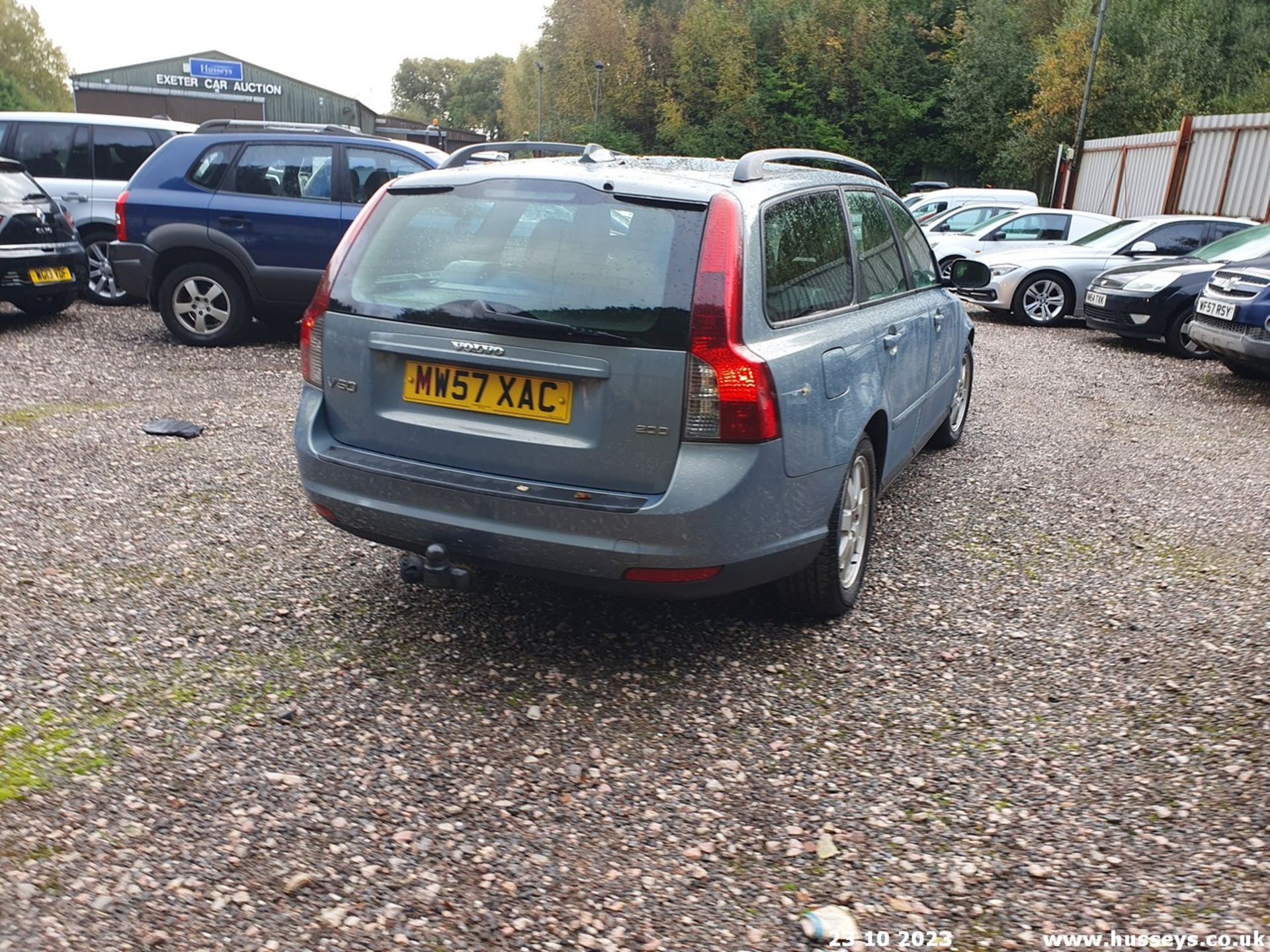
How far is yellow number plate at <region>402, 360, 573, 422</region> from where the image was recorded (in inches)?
131

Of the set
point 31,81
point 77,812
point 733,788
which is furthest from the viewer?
point 31,81

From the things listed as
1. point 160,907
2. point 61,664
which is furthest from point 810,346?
point 61,664

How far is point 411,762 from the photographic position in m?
3.09

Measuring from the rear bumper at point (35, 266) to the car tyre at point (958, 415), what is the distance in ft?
26.6

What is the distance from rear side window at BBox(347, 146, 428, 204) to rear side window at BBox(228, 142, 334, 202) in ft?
0.64

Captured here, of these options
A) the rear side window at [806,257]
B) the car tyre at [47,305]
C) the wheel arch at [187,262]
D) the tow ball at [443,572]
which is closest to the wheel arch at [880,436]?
the rear side window at [806,257]

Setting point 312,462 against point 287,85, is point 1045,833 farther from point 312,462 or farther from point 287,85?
point 287,85

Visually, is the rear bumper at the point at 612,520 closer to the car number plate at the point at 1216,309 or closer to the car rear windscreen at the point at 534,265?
the car rear windscreen at the point at 534,265

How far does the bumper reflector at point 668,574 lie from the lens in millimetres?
3291

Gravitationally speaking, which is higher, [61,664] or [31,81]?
[31,81]

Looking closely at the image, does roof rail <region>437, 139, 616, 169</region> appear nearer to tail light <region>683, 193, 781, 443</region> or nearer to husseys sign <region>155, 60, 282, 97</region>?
tail light <region>683, 193, 781, 443</region>

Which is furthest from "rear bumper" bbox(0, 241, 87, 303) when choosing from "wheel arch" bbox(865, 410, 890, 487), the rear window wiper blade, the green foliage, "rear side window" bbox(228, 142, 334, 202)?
the green foliage

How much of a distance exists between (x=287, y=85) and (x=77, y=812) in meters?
56.7

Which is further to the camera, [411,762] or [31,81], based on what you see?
[31,81]
